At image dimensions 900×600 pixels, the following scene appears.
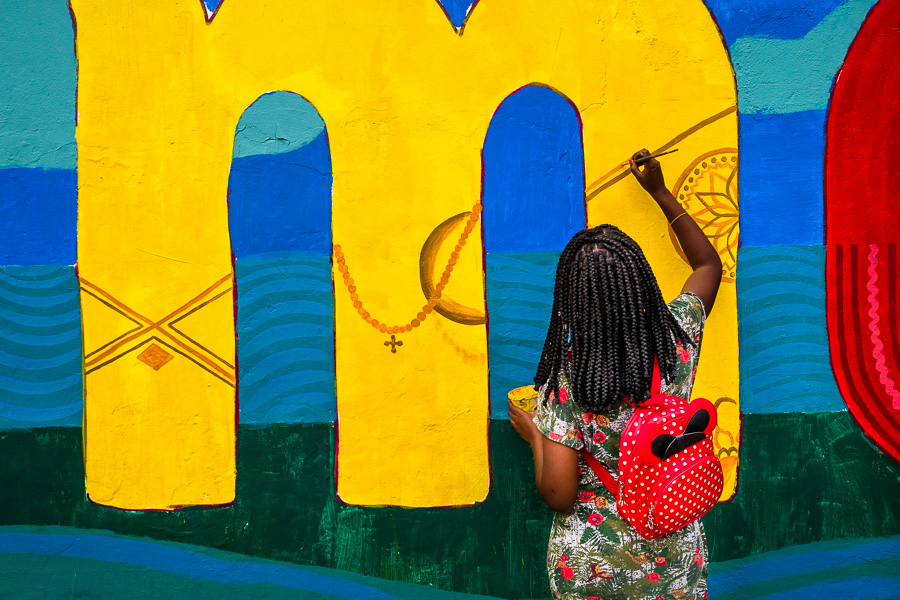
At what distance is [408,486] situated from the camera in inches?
112

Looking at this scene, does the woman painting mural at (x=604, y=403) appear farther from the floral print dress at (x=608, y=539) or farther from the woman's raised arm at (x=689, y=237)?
the woman's raised arm at (x=689, y=237)

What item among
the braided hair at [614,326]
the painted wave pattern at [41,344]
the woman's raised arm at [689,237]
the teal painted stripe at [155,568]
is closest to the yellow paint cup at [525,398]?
the braided hair at [614,326]

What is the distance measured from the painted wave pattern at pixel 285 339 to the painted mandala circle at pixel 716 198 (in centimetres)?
147

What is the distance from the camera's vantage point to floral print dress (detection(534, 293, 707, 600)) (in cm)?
201

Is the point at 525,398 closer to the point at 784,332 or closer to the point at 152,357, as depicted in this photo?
the point at 784,332

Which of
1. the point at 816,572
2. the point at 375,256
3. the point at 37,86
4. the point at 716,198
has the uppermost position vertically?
the point at 37,86

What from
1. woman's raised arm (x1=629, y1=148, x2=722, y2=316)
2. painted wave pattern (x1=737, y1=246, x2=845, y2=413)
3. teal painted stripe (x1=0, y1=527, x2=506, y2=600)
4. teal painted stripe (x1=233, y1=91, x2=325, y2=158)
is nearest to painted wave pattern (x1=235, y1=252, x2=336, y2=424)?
teal painted stripe (x1=233, y1=91, x2=325, y2=158)

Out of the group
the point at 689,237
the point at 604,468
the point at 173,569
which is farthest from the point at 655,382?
the point at 173,569

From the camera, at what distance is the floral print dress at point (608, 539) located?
2.01 m

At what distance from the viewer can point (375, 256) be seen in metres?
2.81

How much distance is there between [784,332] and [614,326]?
1.28 meters

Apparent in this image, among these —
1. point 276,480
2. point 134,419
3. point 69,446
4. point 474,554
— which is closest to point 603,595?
point 474,554

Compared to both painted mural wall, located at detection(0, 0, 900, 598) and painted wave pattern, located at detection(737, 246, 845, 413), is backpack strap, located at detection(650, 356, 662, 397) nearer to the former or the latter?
painted mural wall, located at detection(0, 0, 900, 598)

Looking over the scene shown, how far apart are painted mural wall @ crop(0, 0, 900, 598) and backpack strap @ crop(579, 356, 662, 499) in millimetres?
773
